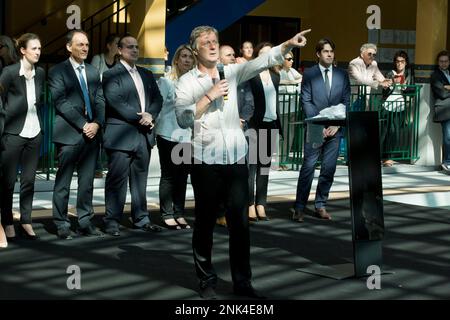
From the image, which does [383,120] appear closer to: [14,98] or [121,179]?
[121,179]

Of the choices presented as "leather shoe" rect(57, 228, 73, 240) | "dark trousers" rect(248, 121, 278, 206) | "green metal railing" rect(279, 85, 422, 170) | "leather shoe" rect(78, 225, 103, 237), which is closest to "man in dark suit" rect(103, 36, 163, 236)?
"leather shoe" rect(78, 225, 103, 237)

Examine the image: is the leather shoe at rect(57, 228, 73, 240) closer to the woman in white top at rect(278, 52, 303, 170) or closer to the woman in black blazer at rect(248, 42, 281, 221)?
the woman in black blazer at rect(248, 42, 281, 221)

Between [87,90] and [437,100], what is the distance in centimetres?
796

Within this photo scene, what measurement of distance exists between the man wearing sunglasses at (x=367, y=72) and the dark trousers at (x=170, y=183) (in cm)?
611

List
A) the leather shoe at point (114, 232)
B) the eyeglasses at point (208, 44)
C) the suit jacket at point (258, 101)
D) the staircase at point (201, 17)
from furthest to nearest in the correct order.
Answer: the staircase at point (201, 17) < the suit jacket at point (258, 101) < the leather shoe at point (114, 232) < the eyeglasses at point (208, 44)

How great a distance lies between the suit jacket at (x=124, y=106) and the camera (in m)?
11.0

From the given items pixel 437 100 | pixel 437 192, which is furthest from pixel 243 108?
pixel 437 100

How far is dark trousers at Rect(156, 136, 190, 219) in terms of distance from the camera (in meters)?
11.7

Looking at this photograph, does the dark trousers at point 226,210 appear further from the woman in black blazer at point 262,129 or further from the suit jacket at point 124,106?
the woman in black blazer at point 262,129

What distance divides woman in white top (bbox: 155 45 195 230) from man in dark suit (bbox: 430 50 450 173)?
676cm

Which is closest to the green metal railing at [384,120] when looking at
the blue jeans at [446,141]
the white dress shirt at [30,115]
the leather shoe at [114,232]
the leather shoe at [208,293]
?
the blue jeans at [446,141]

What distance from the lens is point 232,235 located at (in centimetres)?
848

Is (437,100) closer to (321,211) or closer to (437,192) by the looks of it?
(437,192)

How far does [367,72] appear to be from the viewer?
1730 cm
